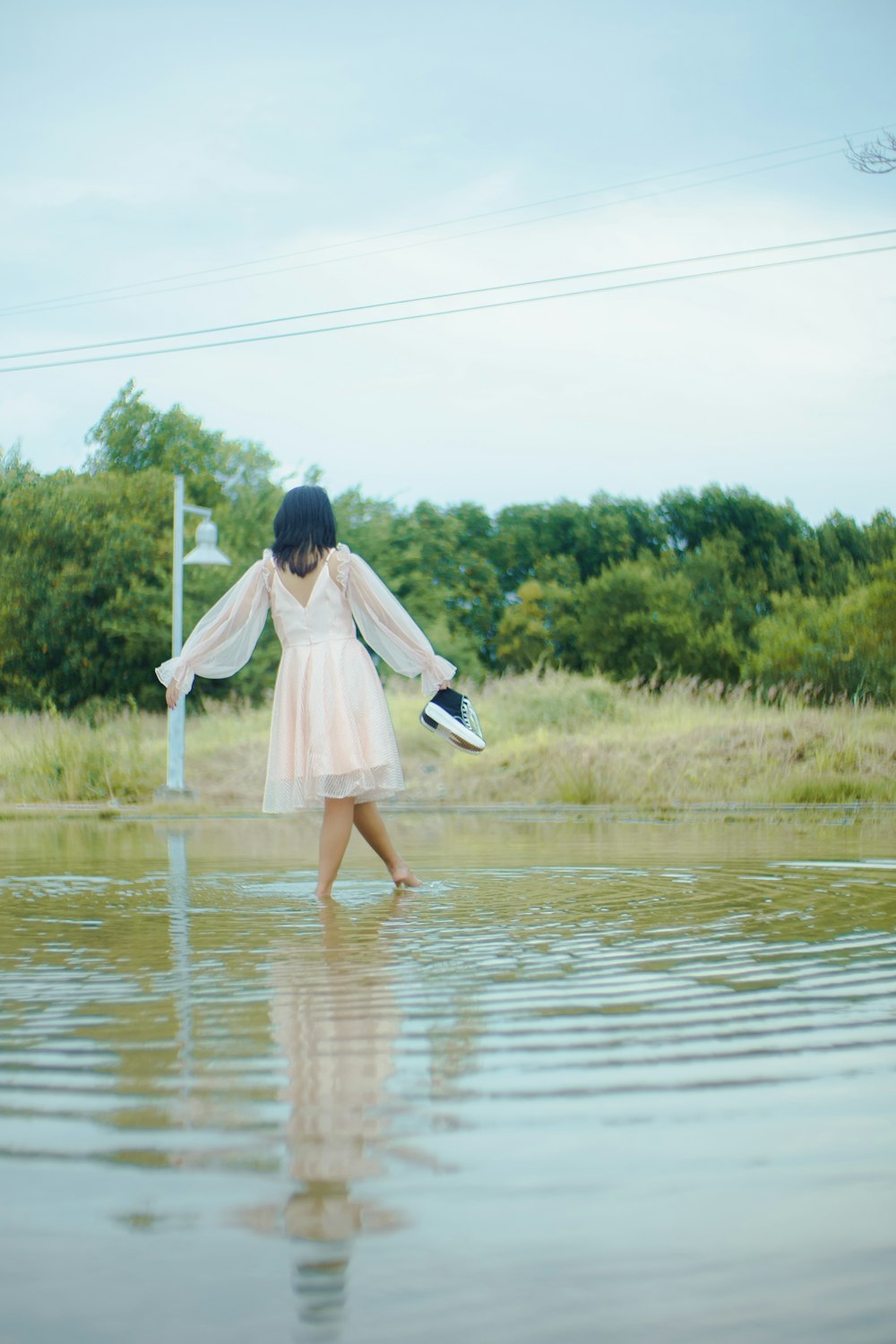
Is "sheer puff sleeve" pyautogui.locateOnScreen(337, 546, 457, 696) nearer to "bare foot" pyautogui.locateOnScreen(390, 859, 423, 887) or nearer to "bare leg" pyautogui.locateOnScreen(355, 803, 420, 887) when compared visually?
"bare leg" pyautogui.locateOnScreen(355, 803, 420, 887)

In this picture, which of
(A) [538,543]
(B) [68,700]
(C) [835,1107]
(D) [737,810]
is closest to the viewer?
(C) [835,1107]

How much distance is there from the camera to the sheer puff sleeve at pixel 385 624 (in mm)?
8031

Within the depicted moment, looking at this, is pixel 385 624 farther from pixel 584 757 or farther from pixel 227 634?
pixel 584 757

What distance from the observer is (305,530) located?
792 cm

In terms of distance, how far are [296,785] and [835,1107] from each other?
486 centimetres

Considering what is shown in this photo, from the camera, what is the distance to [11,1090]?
3.50m

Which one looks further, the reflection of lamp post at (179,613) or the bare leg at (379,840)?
the reflection of lamp post at (179,613)

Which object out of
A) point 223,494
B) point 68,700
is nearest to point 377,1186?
point 68,700

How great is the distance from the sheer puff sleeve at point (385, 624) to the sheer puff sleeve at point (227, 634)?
417mm

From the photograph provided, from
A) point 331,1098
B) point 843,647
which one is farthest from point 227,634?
point 843,647

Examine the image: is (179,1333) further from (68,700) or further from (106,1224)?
(68,700)

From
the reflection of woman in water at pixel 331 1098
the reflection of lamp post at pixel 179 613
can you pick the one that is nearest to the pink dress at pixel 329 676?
the reflection of woman in water at pixel 331 1098

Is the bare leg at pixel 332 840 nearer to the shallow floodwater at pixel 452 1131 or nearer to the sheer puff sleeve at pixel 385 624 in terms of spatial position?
the sheer puff sleeve at pixel 385 624

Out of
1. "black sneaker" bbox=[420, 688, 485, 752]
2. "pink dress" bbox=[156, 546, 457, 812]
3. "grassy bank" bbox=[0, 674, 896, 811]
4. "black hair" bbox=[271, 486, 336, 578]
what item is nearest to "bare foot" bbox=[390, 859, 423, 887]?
"pink dress" bbox=[156, 546, 457, 812]
